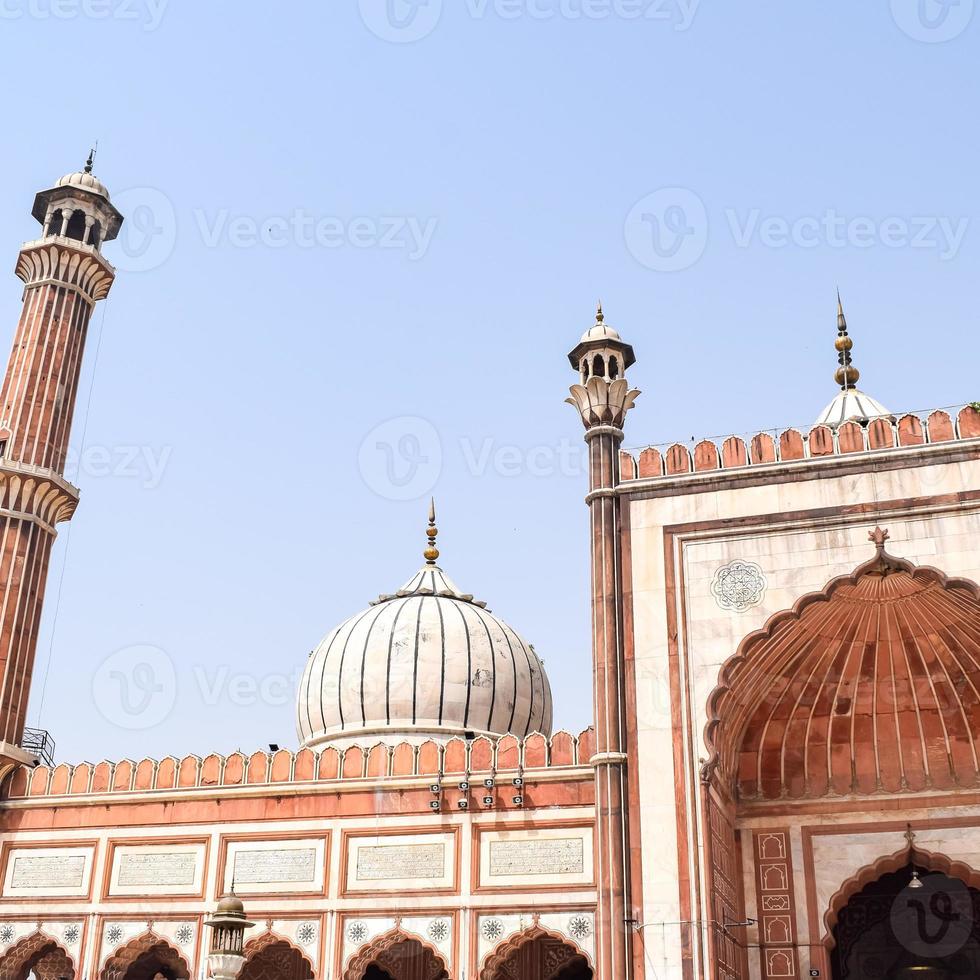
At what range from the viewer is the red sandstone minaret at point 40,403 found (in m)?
13.2

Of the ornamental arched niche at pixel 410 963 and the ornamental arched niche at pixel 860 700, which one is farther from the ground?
the ornamental arched niche at pixel 860 700

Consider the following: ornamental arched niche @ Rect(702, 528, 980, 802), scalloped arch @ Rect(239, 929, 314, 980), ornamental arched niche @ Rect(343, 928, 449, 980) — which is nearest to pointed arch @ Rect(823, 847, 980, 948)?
ornamental arched niche @ Rect(702, 528, 980, 802)

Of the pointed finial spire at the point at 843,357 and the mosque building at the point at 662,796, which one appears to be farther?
the pointed finial spire at the point at 843,357

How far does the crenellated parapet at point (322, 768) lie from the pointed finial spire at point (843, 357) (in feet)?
21.4

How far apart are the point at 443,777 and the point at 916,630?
14.7 feet

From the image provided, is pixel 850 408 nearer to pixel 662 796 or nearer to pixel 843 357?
pixel 843 357

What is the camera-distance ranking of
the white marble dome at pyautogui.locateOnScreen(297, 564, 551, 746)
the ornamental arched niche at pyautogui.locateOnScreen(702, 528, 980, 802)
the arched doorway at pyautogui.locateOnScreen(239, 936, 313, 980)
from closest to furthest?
the ornamental arched niche at pyautogui.locateOnScreen(702, 528, 980, 802) < the arched doorway at pyautogui.locateOnScreen(239, 936, 313, 980) < the white marble dome at pyautogui.locateOnScreen(297, 564, 551, 746)

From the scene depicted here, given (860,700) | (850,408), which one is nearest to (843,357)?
(850,408)

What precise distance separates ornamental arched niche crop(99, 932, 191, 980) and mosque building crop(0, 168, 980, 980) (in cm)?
5

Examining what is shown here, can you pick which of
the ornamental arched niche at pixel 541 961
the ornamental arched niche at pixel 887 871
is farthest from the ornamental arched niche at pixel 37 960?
the ornamental arched niche at pixel 887 871

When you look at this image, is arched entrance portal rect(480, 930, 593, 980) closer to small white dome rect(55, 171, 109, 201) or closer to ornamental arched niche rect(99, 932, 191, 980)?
ornamental arched niche rect(99, 932, 191, 980)

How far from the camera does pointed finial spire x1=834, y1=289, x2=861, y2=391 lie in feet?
49.3

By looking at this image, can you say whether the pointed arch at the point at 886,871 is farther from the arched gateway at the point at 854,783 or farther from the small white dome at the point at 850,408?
the small white dome at the point at 850,408

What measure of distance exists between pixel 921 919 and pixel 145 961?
7.99 meters
